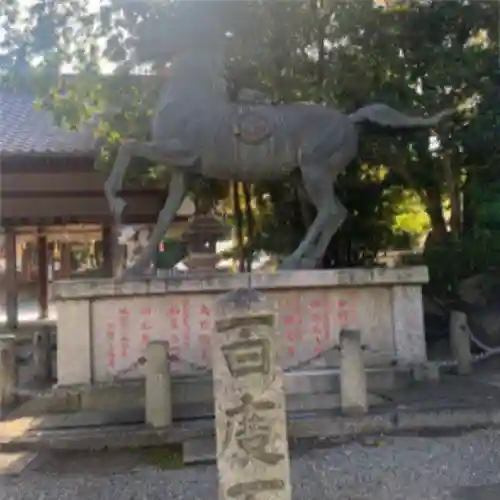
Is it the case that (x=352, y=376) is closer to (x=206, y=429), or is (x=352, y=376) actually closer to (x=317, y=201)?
(x=206, y=429)

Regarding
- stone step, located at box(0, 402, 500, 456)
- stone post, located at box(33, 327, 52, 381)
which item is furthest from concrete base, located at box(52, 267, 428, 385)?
stone post, located at box(33, 327, 52, 381)

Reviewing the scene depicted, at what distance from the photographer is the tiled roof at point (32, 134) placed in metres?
13.5

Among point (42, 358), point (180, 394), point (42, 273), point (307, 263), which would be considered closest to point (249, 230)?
point (42, 358)

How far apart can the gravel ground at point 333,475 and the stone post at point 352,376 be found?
0.49 m

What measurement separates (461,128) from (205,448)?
22.2 feet

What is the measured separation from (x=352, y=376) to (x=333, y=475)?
1346 millimetres

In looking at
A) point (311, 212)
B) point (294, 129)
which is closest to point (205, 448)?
point (294, 129)

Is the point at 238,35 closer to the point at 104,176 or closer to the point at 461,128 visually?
the point at 461,128

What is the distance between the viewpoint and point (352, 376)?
600cm

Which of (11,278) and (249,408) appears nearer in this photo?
(249,408)

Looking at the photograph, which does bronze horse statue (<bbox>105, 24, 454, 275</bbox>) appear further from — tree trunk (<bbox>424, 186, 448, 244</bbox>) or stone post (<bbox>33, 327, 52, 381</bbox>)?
tree trunk (<bbox>424, 186, 448, 244</bbox>)

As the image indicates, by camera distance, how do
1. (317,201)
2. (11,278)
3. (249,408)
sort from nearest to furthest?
(249,408), (317,201), (11,278)

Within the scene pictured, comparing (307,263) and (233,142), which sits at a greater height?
(233,142)

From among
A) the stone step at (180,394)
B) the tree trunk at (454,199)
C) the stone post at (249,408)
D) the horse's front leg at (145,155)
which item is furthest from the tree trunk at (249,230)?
the stone post at (249,408)
